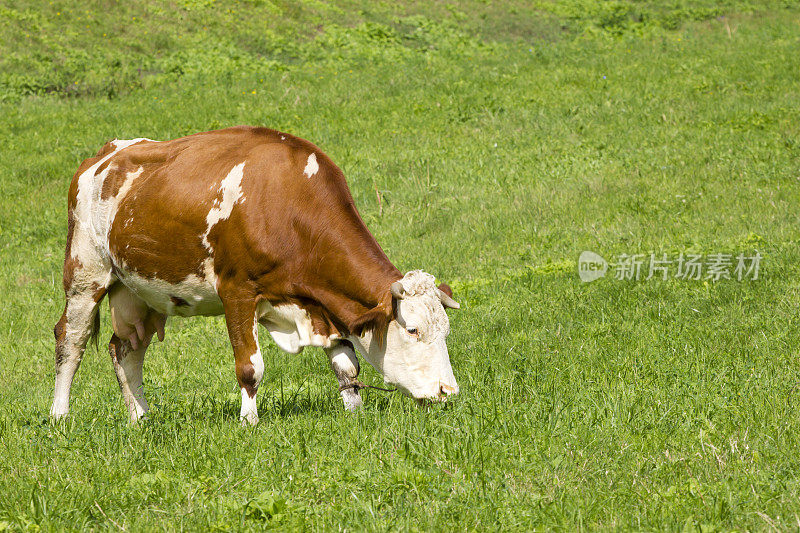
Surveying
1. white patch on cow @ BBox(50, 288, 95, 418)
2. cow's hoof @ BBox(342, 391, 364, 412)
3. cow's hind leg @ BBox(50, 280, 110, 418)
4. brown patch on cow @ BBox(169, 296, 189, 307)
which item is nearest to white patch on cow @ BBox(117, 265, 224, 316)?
brown patch on cow @ BBox(169, 296, 189, 307)

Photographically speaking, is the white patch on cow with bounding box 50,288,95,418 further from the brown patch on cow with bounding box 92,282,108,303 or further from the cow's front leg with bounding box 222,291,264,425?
the cow's front leg with bounding box 222,291,264,425

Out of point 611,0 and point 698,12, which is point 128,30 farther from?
point 698,12

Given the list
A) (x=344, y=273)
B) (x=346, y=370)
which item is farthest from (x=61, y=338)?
(x=344, y=273)

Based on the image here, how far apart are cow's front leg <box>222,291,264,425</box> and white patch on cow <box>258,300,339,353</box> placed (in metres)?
0.17

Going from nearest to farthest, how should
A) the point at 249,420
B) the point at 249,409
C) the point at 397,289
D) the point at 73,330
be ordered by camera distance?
the point at 397,289 → the point at 249,420 → the point at 249,409 → the point at 73,330

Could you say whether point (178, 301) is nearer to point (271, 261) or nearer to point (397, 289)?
point (271, 261)

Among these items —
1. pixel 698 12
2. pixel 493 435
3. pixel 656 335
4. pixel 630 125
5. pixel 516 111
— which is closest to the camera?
pixel 493 435

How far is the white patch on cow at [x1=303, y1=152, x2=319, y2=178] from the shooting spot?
6137mm

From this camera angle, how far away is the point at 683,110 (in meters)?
16.4

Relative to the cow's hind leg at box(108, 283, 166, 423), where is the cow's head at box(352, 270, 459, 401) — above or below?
above

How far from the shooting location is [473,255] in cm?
1127

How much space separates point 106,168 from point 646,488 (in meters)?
5.01

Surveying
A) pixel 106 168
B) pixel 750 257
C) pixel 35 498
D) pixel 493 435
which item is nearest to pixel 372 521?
pixel 493 435

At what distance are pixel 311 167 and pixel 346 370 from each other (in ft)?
4.85
